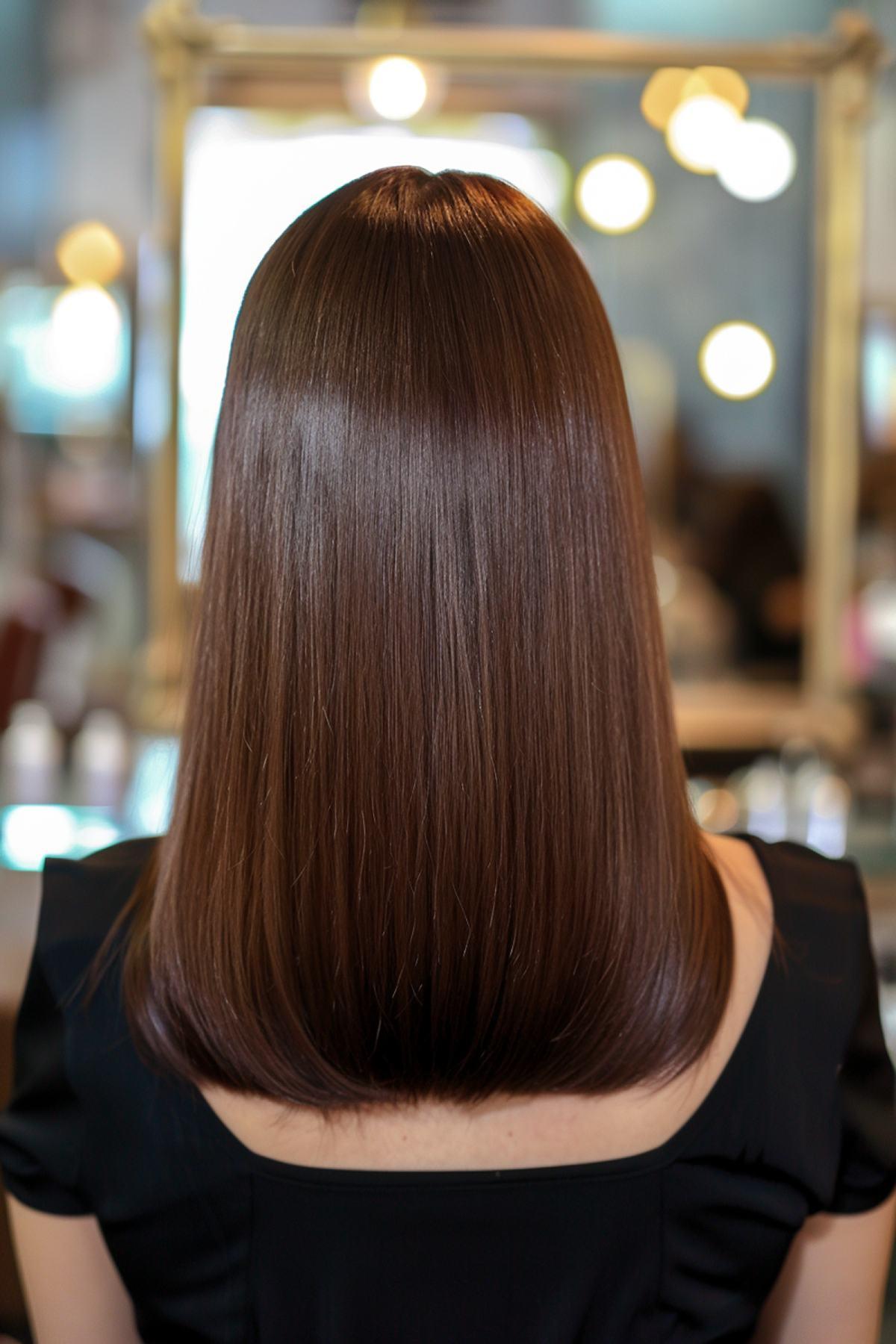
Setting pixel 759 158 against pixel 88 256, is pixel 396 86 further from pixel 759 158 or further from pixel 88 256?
pixel 88 256

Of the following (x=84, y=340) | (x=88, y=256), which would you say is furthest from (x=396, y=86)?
(x=84, y=340)

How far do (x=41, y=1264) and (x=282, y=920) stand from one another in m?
0.28

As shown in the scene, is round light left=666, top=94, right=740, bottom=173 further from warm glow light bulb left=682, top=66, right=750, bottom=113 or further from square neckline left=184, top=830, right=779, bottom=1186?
square neckline left=184, top=830, right=779, bottom=1186

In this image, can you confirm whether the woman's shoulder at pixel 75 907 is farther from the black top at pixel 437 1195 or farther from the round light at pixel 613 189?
the round light at pixel 613 189

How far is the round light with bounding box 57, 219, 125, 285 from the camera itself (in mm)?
2529

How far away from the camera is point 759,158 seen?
1.99 meters

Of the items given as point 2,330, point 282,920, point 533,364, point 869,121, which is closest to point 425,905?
point 282,920

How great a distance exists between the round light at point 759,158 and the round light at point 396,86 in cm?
48

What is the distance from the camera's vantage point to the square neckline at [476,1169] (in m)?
0.66

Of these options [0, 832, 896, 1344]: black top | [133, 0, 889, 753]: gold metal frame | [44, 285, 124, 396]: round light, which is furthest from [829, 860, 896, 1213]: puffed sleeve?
[44, 285, 124, 396]: round light

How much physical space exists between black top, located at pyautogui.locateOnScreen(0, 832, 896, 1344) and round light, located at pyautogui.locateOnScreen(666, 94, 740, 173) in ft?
5.05

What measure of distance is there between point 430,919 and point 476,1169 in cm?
14

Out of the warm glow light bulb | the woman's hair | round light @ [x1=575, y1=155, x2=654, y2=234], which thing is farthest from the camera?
round light @ [x1=575, y1=155, x2=654, y2=234]

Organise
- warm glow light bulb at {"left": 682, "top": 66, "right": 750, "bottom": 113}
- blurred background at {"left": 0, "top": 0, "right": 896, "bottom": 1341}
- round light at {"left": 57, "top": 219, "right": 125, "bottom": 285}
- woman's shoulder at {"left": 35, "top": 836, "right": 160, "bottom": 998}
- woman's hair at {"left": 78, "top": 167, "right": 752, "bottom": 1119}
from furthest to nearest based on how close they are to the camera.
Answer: round light at {"left": 57, "top": 219, "right": 125, "bottom": 285} < warm glow light bulb at {"left": 682, "top": 66, "right": 750, "bottom": 113} < blurred background at {"left": 0, "top": 0, "right": 896, "bottom": 1341} < woman's shoulder at {"left": 35, "top": 836, "right": 160, "bottom": 998} < woman's hair at {"left": 78, "top": 167, "right": 752, "bottom": 1119}
